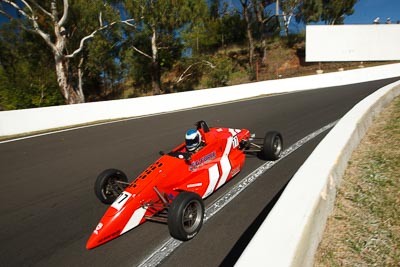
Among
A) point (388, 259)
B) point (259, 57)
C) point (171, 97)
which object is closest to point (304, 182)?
point (388, 259)

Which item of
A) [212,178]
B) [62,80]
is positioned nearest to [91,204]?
[212,178]

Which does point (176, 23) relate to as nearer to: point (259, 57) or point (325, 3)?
point (259, 57)

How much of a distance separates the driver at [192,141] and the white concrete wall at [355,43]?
2994cm

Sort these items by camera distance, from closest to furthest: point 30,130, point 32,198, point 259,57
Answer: point 32,198 < point 30,130 < point 259,57

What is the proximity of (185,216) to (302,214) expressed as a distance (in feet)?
5.01

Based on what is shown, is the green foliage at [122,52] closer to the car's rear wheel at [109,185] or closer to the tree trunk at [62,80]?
the tree trunk at [62,80]

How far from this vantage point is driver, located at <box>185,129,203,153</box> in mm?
4262

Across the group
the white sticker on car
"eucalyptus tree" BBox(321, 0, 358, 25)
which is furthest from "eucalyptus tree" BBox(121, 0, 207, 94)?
"eucalyptus tree" BBox(321, 0, 358, 25)

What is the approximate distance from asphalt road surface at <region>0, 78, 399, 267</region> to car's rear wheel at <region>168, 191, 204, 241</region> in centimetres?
13

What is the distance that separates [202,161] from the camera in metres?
4.35

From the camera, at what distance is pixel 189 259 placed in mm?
2906

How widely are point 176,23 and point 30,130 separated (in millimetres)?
21930

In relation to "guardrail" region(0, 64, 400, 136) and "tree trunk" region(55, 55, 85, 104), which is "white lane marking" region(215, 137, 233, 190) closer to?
"guardrail" region(0, 64, 400, 136)

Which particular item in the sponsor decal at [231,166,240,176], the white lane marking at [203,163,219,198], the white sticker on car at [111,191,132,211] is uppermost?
the white sticker on car at [111,191,132,211]
